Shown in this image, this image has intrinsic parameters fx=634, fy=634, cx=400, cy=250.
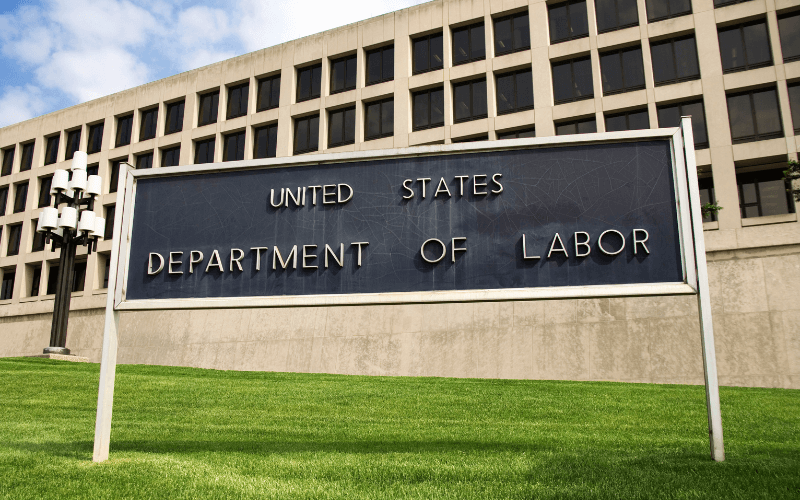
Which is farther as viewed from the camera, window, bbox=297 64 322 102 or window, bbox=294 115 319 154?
window, bbox=297 64 322 102

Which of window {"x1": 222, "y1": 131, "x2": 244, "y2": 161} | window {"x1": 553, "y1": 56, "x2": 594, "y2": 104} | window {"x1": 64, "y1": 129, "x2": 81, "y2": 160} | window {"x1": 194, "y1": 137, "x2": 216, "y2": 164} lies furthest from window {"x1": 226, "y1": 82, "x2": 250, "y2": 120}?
window {"x1": 553, "y1": 56, "x2": 594, "y2": 104}

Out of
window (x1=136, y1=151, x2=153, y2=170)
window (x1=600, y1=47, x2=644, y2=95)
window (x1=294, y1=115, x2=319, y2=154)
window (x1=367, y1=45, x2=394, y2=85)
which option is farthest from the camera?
window (x1=136, y1=151, x2=153, y2=170)

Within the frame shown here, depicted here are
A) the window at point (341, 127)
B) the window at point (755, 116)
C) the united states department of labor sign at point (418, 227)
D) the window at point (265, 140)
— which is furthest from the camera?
the window at point (265, 140)

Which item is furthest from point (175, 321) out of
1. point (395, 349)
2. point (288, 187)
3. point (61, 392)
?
point (288, 187)

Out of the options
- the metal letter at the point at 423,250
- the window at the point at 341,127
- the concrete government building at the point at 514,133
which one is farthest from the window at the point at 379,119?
the metal letter at the point at 423,250

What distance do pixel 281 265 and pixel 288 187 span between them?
92 centimetres

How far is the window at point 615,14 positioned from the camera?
99.3 feet

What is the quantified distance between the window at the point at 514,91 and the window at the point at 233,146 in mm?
15638

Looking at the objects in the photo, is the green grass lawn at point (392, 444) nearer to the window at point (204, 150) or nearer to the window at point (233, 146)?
the window at point (233, 146)

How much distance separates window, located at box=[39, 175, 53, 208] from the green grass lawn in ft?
113

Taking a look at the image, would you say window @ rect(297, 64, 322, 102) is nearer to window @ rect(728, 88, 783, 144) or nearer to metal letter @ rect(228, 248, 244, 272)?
window @ rect(728, 88, 783, 144)

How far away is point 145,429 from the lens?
846cm

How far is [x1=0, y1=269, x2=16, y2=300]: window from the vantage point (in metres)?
44.1

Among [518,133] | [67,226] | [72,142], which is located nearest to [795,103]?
[518,133]
